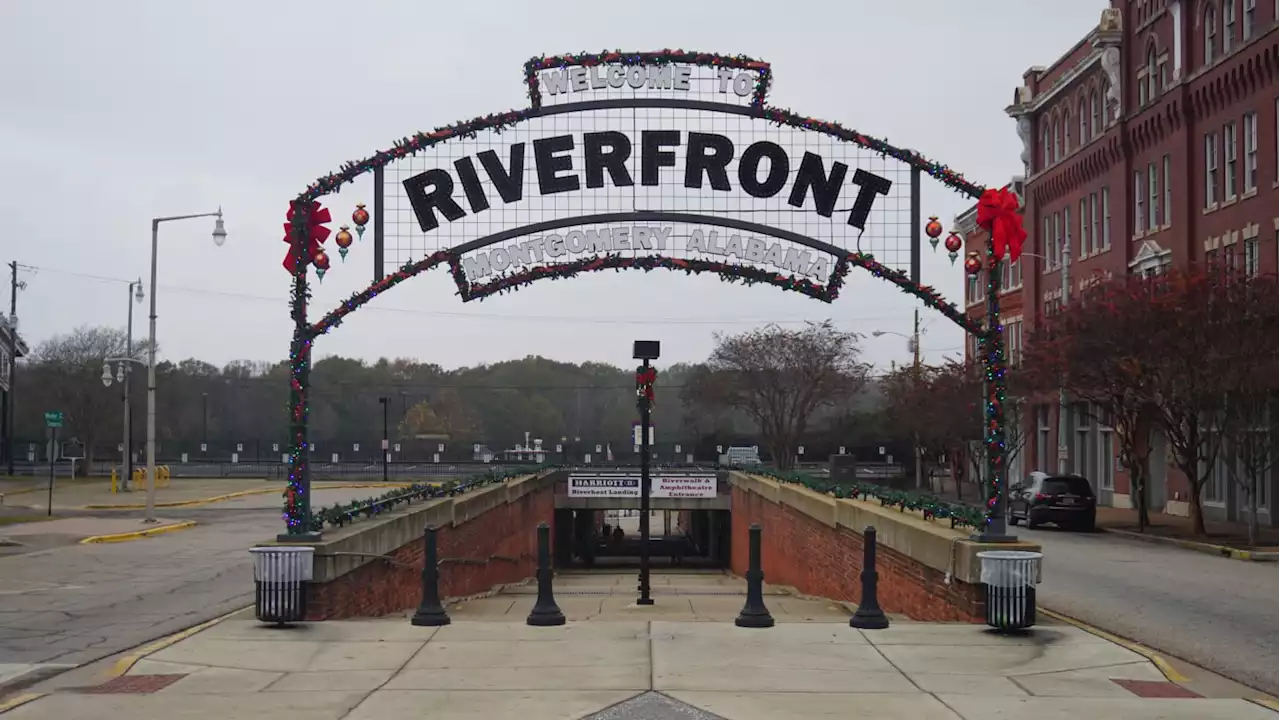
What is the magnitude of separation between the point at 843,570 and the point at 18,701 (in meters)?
13.6

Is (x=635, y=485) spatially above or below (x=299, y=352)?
below

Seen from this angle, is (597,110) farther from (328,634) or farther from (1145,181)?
(1145,181)

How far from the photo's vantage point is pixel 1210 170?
37.2 m

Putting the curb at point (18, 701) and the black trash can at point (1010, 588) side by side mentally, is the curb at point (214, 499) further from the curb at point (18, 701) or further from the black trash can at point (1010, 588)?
the curb at point (18, 701)

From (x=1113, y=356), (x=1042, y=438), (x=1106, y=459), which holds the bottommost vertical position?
(x=1106, y=459)

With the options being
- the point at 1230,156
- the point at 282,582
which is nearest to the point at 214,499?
the point at 1230,156

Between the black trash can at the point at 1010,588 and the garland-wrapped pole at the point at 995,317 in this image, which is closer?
the black trash can at the point at 1010,588

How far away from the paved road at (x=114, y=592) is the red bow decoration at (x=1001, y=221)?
10.4 metres

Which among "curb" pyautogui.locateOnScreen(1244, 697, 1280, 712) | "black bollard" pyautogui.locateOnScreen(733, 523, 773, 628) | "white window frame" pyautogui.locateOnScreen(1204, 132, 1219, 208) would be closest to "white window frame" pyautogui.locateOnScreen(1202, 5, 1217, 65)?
"white window frame" pyautogui.locateOnScreen(1204, 132, 1219, 208)

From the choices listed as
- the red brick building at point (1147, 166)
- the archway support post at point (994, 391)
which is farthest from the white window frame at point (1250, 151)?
the archway support post at point (994, 391)

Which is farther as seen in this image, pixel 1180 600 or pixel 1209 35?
pixel 1209 35

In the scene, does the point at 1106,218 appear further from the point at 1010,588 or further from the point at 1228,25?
the point at 1010,588

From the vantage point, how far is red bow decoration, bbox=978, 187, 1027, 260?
15.2m

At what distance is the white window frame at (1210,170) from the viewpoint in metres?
36.9
